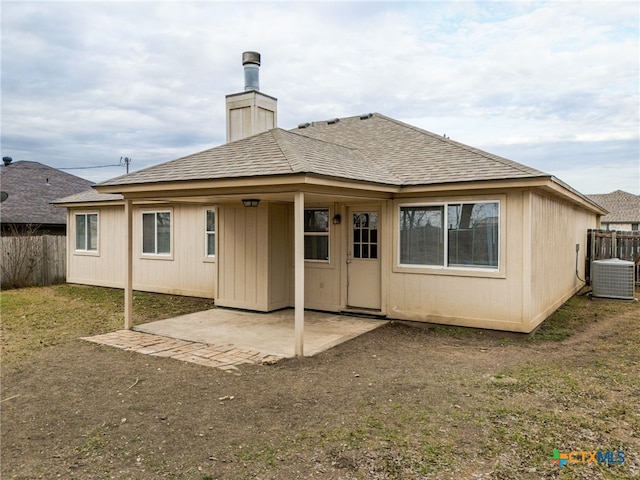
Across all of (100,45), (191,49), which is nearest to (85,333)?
(100,45)

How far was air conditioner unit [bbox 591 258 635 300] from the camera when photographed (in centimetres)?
1083

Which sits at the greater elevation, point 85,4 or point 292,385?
point 85,4

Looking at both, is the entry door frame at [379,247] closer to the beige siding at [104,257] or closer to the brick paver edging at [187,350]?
the brick paver edging at [187,350]

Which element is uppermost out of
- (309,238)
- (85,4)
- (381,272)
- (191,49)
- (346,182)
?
(191,49)

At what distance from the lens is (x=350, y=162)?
311 inches

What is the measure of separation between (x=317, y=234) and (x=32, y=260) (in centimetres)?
1013

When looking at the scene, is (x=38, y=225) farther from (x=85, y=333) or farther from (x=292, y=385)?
(x=292, y=385)

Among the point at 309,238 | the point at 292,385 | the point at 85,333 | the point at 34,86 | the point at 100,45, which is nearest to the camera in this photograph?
the point at 292,385

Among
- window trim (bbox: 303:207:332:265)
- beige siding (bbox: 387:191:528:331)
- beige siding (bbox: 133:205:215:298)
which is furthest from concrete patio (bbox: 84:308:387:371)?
beige siding (bbox: 133:205:215:298)

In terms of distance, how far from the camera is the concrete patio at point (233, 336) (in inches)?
236

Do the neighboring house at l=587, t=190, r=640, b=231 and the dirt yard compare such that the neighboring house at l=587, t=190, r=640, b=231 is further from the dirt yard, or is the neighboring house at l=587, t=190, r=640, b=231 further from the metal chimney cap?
the dirt yard

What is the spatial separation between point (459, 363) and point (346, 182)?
288 centimetres

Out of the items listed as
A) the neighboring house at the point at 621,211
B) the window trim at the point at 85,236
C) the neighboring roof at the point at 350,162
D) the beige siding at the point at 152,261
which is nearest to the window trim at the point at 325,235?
the neighboring roof at the point at 350,162

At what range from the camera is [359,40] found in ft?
38.9
